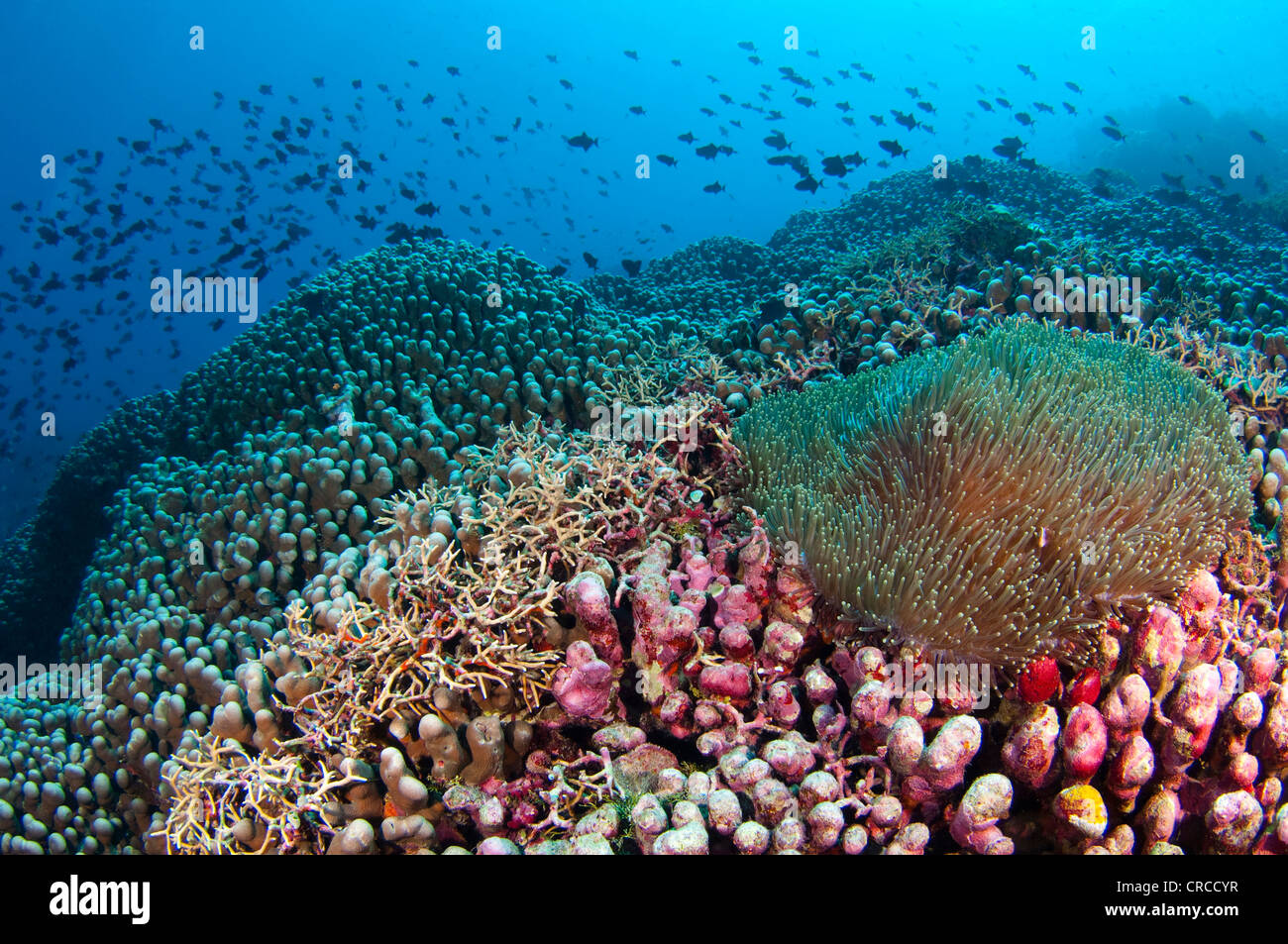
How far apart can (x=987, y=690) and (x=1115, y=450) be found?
1.49 metres

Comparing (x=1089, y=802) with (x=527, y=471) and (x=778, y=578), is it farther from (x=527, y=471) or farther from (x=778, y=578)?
(x=527, y=471)

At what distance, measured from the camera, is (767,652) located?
2969 mm

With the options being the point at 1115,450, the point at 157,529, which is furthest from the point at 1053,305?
the point at 157,529
